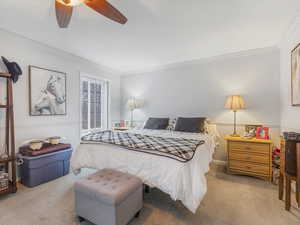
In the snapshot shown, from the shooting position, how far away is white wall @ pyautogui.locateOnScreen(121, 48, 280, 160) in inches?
118

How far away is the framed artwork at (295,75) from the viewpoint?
80.1 inches

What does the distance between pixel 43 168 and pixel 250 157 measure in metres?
3.48

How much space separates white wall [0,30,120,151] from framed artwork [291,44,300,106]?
12.7 feet

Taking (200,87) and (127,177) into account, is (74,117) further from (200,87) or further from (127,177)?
(200,87)

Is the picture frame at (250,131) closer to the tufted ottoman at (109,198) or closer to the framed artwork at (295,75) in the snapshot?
the framed artwork at (295,75)

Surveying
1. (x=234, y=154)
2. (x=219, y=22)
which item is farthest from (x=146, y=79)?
(x=234, y=154)

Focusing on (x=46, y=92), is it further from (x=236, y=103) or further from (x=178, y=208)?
(x=236, y=103)

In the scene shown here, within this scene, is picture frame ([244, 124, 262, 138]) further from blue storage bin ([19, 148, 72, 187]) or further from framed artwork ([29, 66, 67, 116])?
framed artwork ([29, 66, 67, 116])

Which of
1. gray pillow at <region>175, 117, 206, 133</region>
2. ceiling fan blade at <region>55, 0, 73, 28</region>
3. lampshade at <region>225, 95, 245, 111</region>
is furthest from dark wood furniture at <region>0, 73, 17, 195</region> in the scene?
lampshade at <region>225, 95, 245, 111</region>

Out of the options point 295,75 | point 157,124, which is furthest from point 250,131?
point 157,124

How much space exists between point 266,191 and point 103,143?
2.49m

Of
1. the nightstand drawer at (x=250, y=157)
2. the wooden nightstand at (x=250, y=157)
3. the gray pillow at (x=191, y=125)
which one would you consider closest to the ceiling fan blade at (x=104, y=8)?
the gray pillow at (x=191, y=125)

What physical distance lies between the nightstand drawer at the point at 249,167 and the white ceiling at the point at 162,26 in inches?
85.1

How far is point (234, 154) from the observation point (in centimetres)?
277
